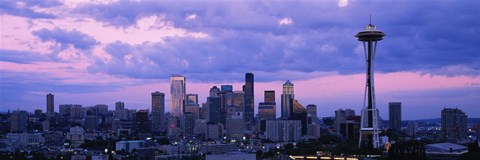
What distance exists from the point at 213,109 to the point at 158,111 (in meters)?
6.88

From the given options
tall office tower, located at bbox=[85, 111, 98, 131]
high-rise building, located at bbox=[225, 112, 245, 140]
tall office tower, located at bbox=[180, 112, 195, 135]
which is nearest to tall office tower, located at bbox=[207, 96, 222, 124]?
tall office tower, located at bbox=[180, 112, 195, 135]

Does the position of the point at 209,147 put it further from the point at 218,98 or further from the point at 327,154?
the point at 218,98

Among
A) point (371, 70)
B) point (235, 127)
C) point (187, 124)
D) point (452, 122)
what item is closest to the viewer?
point (371, 70)

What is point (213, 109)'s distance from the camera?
8550 centimetres

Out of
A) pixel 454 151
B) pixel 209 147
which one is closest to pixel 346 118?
pixel 209 147

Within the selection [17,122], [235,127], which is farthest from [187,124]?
[17,122]

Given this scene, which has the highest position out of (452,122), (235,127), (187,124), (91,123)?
(452,122)

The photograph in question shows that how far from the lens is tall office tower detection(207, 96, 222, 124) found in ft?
277

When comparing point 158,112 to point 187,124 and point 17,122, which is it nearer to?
point 187,124

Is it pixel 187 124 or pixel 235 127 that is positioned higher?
pixel 187 124

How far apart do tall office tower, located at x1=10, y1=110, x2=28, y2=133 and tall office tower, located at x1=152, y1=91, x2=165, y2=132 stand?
15581 millimetres

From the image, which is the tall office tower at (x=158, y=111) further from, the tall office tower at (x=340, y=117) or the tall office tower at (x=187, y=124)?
the tall office tower at (x=340, y=117)

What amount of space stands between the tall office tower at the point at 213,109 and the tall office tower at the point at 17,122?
21.8m

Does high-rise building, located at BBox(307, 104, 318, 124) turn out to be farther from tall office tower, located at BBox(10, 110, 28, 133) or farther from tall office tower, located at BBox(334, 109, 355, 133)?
tall office tower, located at BBox(10, 110, 28, 133)
